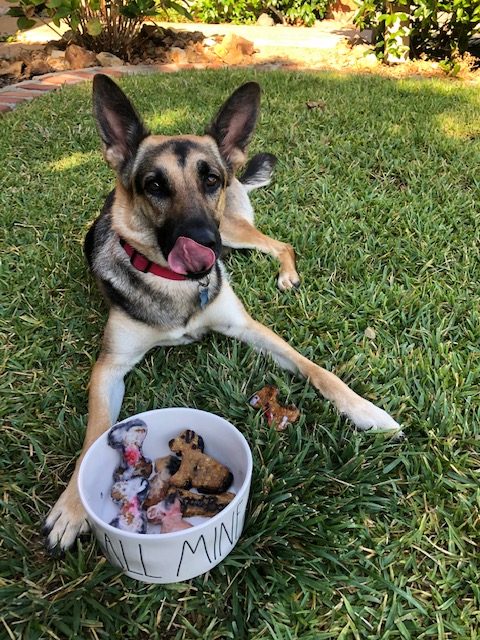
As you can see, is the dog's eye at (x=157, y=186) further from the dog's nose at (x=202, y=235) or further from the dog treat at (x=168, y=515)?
the dog treat at (x=168, y=515)

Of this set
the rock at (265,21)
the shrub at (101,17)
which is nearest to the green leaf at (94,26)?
the shrub at (101,17)

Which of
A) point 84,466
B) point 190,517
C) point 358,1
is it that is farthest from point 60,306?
point 358,1

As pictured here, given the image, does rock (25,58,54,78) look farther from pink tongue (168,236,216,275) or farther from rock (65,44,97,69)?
pink tongue (168,236,216,275)

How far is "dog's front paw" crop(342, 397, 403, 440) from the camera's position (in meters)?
2.18

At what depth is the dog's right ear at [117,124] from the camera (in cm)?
247

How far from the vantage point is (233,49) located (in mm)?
8344

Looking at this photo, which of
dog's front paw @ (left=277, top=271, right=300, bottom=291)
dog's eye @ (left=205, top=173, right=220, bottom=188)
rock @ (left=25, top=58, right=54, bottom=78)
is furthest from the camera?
rock @ (left=25, top=58, right=54, bottom=78)

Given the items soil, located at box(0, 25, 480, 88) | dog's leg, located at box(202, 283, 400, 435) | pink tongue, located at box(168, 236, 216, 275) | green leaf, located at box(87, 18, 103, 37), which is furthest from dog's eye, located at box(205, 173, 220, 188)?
green leaf, located at box(87, 18, 103, 37)

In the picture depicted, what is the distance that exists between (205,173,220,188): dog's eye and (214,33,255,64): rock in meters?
6.58

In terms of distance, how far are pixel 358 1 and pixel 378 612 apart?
7644 mm

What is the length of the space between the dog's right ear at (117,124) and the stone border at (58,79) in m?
Result: 4.26

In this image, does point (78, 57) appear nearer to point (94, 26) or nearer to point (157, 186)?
point (94, 26)

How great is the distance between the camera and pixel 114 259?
2.79 meters

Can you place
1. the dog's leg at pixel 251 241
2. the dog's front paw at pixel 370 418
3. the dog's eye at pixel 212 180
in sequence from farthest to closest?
the dog's leg at pixel 251 241 < the dog's eye at pixel 212 180 < the dog's front paw at pixel 370 418
